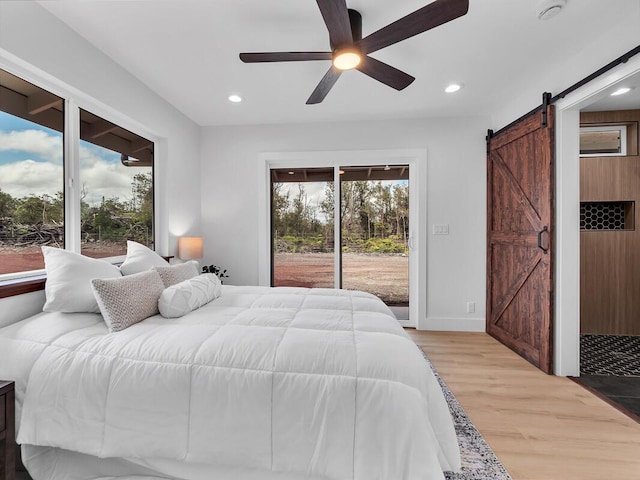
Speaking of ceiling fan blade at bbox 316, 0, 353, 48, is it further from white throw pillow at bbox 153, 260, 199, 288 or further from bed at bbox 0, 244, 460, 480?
white throw pillow at bbox 153, 260, 199, 288

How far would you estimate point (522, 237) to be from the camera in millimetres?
2859

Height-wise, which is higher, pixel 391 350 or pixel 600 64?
pixel 600 64

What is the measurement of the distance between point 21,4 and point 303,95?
1.99 m

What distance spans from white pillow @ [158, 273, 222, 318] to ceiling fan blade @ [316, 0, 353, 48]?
168cm

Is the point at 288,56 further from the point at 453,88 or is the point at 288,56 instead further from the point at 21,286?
the point at 21,286

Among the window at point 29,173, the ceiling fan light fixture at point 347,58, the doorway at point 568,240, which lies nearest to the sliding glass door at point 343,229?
the doorway at point 568,240

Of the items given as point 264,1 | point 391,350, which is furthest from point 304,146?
point 391,350

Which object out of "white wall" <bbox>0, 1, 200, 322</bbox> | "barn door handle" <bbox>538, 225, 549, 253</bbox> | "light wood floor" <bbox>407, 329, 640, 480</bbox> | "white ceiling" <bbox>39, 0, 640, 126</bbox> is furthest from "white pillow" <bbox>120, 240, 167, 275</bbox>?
"barn door handle" <bbox>538, 225, 549, 253</bbox>

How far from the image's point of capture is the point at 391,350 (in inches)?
49.1

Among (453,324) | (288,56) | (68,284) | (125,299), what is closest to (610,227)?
(453,324)

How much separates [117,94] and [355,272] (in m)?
3.05

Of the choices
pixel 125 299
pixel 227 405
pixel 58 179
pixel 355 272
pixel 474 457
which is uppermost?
pixel 58 179

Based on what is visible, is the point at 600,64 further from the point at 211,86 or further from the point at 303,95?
the point at 211,86

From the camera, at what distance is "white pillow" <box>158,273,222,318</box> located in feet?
5.54
